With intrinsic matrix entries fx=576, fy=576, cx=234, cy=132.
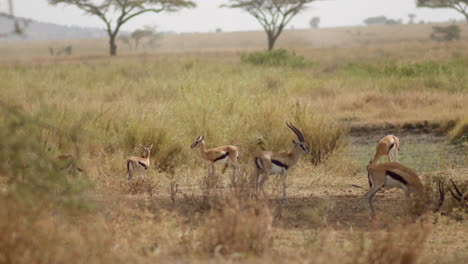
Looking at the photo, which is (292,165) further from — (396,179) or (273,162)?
(396,179)

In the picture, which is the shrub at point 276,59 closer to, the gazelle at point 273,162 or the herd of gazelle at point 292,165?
the herd of gazelle at point 292,165

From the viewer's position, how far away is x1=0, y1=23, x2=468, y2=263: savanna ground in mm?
4105

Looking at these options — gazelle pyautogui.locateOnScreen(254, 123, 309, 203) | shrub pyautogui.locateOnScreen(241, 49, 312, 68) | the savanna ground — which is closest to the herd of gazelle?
gazelle pyautogui.locateOnScreen(254, 123, 309, 203)

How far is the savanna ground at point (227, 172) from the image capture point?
13.5ft

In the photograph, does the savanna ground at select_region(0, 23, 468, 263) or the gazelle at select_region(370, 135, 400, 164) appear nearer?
the savanna ground at select_region(0, 23, 468, 263)

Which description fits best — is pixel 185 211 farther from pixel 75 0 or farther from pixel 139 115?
pixel 75 0

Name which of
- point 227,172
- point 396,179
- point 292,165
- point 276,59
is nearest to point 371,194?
point 396,179

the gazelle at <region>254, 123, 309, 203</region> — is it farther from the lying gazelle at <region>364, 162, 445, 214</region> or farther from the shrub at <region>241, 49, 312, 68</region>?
the shrub at <region>241, 49, 312, 68</region>

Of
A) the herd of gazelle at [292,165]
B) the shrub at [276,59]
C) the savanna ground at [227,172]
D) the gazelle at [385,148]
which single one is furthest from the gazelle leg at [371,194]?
the shrub at [276,59]

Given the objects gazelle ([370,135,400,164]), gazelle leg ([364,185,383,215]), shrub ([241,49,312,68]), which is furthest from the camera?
shrub ([241,49,312,68])

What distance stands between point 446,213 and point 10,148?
15.3ft

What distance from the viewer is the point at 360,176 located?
9047mm

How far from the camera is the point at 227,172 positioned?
902 cm

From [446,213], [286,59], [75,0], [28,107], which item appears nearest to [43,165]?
[446,213]
